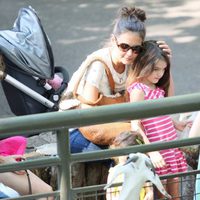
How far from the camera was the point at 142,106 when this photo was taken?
2.14m

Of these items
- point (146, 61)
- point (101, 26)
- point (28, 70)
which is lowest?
point (146, 61)

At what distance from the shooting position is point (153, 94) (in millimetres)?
3654

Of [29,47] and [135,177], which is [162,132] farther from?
[29,47]

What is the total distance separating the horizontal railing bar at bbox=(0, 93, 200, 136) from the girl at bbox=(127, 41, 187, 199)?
1.35 m

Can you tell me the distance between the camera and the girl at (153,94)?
11.8ft

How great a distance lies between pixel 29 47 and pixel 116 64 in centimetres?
166

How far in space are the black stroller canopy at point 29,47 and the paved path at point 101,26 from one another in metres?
1.49

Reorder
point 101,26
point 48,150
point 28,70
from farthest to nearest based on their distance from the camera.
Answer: point 101,26 → point 28,70 → point 48,150

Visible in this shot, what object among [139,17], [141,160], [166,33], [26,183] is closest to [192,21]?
[166,33]

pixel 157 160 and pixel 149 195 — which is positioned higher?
pixel 157 160

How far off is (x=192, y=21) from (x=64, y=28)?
1.45 meters

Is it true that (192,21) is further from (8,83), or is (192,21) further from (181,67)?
(8,83)

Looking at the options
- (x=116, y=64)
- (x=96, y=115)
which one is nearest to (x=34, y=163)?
(x=96, y=115)

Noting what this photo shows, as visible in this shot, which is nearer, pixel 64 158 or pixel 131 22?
pixel 64 158
